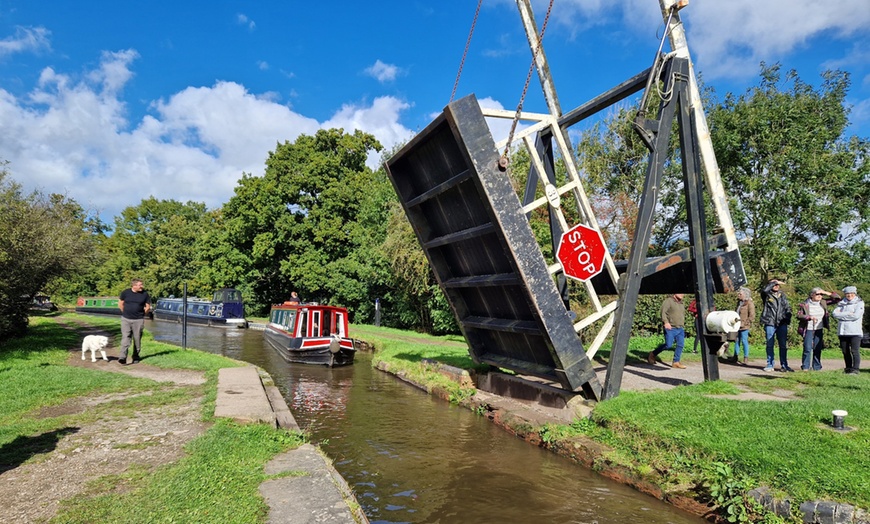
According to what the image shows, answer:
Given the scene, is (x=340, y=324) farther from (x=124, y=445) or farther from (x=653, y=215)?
(x=653, y=215)

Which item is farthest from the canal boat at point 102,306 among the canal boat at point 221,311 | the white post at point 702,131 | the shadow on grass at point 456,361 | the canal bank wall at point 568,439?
the white post at point 702,131

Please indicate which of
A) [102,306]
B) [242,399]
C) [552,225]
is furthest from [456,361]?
[102,306]

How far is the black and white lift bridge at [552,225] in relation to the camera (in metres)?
6.75

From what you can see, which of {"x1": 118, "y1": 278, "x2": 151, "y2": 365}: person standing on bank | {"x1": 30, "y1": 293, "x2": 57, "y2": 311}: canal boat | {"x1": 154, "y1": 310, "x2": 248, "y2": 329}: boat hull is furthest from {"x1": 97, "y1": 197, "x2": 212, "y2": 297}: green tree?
{"x1": 118, "y1": 278, "x2": 151, "y2": 365}: person standing on bank

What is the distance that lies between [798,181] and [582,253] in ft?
48.2

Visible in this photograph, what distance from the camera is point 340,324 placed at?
18.4 m

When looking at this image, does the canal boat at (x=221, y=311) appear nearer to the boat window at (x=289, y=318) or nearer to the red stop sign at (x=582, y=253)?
the boat window at (x=289, y=318)

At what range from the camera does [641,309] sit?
1702cm

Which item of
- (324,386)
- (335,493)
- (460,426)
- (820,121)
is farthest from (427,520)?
(820,121)

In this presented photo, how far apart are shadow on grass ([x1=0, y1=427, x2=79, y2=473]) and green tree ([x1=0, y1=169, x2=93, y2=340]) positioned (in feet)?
32.0

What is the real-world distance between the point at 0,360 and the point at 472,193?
1097 centimetres

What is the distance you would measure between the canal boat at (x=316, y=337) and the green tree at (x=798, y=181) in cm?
1416

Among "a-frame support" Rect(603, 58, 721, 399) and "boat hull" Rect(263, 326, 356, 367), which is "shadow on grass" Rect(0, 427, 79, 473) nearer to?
"a-frame support" Rect(603, 58, 721, 399)

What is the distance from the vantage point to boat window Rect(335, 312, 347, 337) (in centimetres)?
1819
